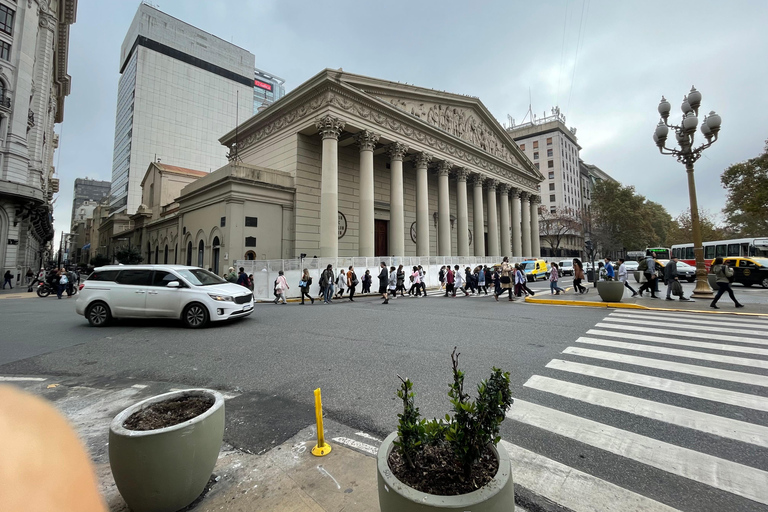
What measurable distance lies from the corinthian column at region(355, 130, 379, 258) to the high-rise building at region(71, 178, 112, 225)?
14330cm

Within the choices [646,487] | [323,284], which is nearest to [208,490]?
[646,487]

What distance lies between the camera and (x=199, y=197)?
2494 cm

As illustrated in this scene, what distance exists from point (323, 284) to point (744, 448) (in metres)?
14.7

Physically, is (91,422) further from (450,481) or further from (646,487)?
(646,487)

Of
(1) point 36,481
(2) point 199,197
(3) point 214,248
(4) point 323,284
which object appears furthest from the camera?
(2) point 199,197

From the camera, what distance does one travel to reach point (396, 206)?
25500 millimetres

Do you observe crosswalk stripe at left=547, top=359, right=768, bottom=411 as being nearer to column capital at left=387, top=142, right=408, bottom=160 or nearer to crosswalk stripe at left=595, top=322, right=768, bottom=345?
crosswalk stripe at left=595, top=322, right=768, bottom=345

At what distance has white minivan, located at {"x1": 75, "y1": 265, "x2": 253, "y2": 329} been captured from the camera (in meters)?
9.16

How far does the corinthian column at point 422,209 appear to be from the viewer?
2708 centimetres

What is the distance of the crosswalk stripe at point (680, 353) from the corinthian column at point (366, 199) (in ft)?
53.9

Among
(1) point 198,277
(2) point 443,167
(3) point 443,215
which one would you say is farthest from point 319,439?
(2) point 443,167

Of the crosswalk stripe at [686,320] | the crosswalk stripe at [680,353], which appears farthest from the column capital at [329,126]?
the crosswalk stripe at [680,353]

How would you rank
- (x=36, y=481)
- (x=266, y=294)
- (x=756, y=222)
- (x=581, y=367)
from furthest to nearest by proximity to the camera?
(x=756, y=222)
(x=266, y=294)
(x=581, y=367)
(x=36, y=481)

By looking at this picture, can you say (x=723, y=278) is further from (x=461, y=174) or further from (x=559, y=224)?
(x=559, y=224)
